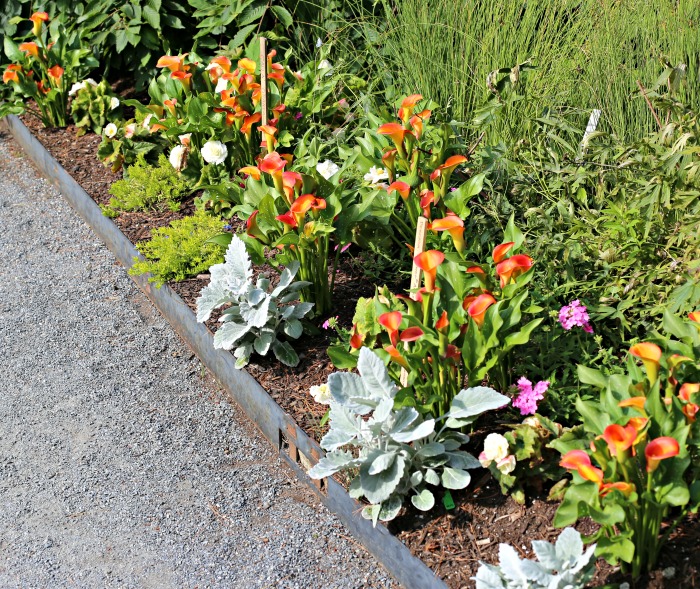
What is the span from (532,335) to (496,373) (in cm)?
21

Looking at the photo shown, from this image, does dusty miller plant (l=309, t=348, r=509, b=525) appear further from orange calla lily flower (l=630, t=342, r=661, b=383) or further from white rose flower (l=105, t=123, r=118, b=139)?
white rose flower (l=105, t=123, r=118, b=139)

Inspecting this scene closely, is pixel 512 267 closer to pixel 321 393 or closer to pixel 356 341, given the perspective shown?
pixel 356 341

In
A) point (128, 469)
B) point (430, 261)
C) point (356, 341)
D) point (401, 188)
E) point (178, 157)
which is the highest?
point (430, 261)

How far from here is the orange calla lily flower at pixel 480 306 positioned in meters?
2.32

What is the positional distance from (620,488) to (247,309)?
1.47 metres

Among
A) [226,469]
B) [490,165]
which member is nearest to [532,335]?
[490,165]

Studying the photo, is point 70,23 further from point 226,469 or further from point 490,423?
point 490,423

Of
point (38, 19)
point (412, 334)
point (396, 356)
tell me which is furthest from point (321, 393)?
point (38, 19)

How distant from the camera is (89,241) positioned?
13.8 ft

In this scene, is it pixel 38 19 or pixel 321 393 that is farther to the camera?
pixel 38 19

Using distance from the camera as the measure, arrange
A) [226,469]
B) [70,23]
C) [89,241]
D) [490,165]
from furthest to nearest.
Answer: [70,23], [89,241], [490,165], [226,469]

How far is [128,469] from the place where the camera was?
9.22 feet

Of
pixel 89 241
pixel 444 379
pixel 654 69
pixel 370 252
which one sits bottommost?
pixel 89 241

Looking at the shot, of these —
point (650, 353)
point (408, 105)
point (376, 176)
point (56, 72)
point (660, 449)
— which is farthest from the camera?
point (56, 72)
